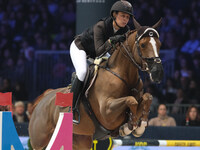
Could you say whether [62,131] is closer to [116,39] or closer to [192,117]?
[116,39]

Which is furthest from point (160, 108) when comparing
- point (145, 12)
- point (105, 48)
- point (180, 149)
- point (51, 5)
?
point (51, 5)

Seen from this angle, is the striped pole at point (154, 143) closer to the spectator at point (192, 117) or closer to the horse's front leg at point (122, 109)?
Result: the horse's front leg at point (122, 109)

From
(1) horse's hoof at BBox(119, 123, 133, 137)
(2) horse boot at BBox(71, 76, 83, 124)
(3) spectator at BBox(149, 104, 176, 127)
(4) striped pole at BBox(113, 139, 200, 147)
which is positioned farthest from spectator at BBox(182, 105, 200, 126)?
(1) horse's hoof at BBox(119, 123, 133, 137)

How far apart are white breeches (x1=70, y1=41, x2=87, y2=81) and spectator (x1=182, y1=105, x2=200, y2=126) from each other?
10.9 ft

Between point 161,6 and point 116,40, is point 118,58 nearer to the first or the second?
point 116,40

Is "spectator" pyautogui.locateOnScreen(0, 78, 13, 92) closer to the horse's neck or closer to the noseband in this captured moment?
the horse's neck

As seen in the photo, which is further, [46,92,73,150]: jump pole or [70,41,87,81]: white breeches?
[70,41,87,81]: white breeches

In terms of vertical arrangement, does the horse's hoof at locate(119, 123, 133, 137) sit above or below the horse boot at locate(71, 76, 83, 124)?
below

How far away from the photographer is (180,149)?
7980 mm

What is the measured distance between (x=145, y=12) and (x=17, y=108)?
5227 mm

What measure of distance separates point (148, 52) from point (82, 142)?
1.89 metres

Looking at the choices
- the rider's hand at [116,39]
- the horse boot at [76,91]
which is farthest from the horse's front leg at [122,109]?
the rider's hand at [116,39]

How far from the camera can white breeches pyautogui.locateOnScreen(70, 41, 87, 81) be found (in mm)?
6605

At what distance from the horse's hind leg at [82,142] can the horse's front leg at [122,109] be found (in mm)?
891
